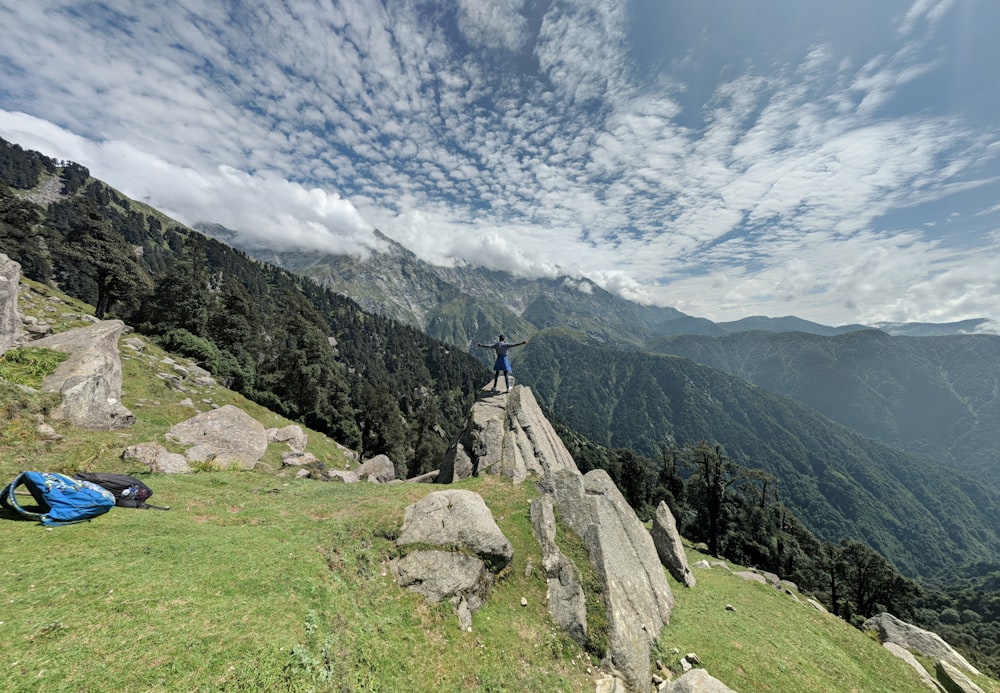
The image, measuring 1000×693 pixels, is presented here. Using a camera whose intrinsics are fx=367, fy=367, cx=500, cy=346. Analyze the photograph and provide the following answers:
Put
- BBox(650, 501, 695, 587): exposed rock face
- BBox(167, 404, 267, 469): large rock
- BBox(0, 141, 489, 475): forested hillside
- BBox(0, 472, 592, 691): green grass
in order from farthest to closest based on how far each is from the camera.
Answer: BBox(0, 141, 489, 475): forested hillside
BBox(167, 404, 267, 469): large rock
BBox(650, 501, 695, 587): exposed rock face
BBox(0, 472, 592, 691): green grass

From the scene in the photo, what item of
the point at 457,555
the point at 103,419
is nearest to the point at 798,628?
the point at 457,555

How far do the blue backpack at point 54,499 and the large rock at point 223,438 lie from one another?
13349 millimetres

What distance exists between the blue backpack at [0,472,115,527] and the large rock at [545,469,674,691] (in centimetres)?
2064

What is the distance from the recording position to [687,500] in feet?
232

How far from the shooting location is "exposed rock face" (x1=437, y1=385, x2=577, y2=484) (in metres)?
29.9

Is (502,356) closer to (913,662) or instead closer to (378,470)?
(378,470)

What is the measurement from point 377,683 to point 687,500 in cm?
7441

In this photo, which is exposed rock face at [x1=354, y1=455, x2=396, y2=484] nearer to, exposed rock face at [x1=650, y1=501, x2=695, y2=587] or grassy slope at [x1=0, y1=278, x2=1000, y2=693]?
grassy slope at [x1=0, y1=278, x2=1000, y2=693]

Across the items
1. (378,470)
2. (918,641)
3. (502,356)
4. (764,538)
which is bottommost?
(764,538)

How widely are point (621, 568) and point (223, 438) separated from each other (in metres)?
33.0

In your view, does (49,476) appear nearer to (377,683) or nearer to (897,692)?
(377,683)

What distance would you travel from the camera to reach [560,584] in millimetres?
17438

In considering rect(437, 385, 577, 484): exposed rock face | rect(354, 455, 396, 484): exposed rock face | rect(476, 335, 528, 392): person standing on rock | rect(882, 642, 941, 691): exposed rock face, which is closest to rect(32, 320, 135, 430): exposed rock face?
rect(437, 385, 577, 484): exposed rock face

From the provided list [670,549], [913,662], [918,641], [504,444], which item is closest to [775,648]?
[670,549]
